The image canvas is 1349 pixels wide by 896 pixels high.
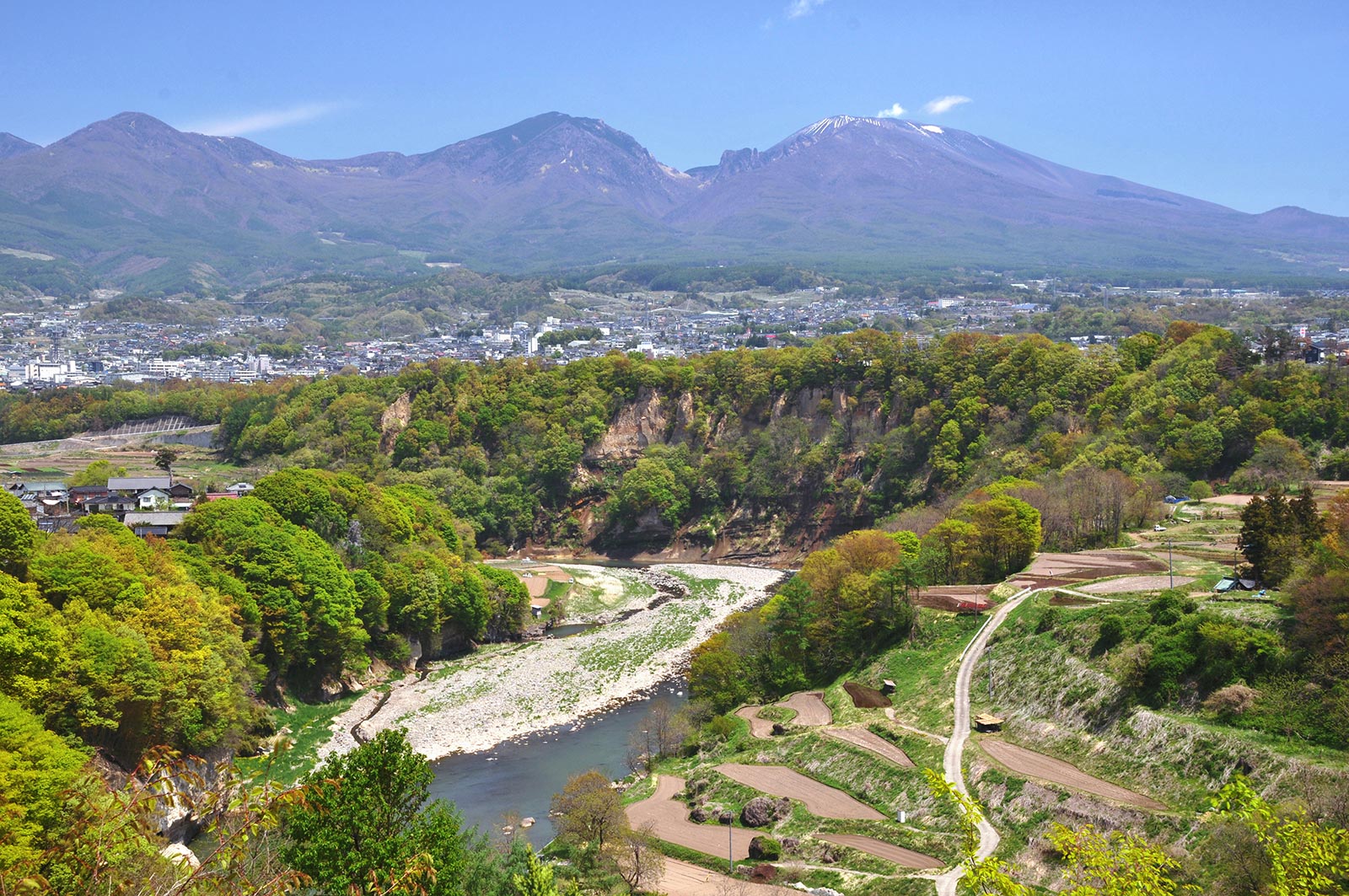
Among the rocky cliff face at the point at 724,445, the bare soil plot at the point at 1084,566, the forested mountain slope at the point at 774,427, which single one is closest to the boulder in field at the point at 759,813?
the bare soil plot at the point at 1084,566

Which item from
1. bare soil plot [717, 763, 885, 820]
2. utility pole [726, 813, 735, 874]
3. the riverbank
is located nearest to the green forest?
the riverbank

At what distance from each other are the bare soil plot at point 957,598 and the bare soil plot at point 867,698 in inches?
186

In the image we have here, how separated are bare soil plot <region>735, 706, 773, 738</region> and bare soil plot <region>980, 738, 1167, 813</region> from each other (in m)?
7.25

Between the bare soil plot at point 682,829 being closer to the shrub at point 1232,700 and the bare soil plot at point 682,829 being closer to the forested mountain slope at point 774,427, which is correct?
the shrub at point 1232,700

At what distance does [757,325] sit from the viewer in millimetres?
147625

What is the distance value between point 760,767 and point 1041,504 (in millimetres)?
21397

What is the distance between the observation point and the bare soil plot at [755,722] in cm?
3384

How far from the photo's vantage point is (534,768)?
34.4 meters

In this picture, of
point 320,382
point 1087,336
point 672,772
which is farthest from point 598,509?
point 1087,336

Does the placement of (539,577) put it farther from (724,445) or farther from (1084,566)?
(1084,566)

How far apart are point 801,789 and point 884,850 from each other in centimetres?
451

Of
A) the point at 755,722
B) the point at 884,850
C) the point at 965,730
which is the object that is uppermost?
the point at 965,730

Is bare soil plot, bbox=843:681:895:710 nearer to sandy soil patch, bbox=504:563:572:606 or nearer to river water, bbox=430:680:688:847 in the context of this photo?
river water, bbox=430:680:688:847

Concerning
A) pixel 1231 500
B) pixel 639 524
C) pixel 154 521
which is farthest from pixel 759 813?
pixel 639 524
